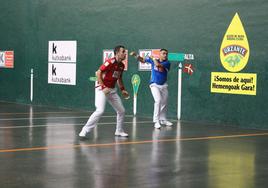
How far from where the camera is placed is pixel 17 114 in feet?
57.4

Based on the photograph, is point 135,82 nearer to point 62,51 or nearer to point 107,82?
point 62,51

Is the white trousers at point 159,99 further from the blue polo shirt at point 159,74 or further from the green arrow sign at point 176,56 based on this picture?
the green arrow sign at point 176,56

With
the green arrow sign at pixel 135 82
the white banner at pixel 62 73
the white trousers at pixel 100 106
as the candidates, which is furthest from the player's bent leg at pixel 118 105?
the white banner at pixel 62 73

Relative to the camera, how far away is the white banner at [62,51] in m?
20.0

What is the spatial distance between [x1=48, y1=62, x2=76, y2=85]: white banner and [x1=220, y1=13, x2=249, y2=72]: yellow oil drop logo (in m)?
6.10

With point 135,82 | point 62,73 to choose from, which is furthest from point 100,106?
point 62,73

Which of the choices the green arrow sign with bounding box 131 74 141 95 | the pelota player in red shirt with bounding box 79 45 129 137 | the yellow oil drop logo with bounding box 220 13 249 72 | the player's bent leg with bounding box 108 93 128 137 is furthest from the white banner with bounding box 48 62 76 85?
the pelota player in red shirt with bounding box 79 45 129 137

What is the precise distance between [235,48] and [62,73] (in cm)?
707

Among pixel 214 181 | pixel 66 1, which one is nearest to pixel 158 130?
pixel 214 181

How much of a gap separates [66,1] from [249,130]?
8448mm

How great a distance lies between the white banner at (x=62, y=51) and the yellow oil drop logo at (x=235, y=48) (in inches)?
237

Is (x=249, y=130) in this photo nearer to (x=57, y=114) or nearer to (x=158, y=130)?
(x=158, y=130)

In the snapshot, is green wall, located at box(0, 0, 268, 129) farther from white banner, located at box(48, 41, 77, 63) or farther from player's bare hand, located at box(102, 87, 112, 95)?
player's bare hand, located at box(102, 87, 112, 95)

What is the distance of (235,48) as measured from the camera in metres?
15.5
